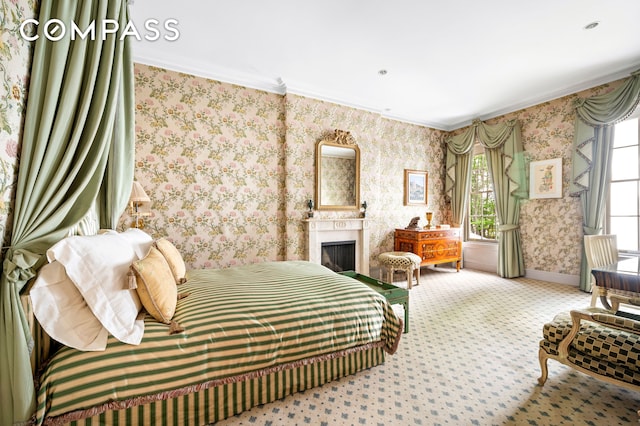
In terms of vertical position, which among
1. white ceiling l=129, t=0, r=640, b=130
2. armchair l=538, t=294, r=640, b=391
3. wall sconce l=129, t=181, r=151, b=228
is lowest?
armchair l=538, t=294, r=640, b=391

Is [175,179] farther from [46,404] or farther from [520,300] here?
[520,300]

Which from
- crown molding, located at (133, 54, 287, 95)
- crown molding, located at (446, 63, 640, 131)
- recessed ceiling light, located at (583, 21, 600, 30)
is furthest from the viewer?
crown molding, located at (446, 63, 640, 131)

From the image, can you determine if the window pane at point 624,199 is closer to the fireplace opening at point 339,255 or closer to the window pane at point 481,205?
the window pane at point 481,205

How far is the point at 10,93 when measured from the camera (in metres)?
1.15

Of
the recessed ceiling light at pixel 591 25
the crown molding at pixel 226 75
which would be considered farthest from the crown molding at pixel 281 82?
the recessed ceiling light at pixel 591 25

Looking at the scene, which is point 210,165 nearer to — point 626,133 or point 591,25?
point 591,25

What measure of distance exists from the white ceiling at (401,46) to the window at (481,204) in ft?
4.44

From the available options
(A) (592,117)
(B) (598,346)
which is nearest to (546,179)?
(A) (592,117)

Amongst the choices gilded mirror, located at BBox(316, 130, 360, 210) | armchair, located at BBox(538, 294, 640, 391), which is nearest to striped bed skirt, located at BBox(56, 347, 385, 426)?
armchair, located at BBox(538, 294, 640, 391)

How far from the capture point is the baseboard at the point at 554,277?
4055 mm

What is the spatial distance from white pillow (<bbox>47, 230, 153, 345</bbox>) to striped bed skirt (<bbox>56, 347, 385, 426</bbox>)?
0.33 metres

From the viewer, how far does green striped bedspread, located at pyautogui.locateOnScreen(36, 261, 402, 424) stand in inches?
46.0

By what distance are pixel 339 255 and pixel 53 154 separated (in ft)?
11.9

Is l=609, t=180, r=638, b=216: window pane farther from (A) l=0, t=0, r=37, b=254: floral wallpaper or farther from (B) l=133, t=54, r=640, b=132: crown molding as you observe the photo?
(A) l=0, t=0, r=37, b=254: floral wallpaper
